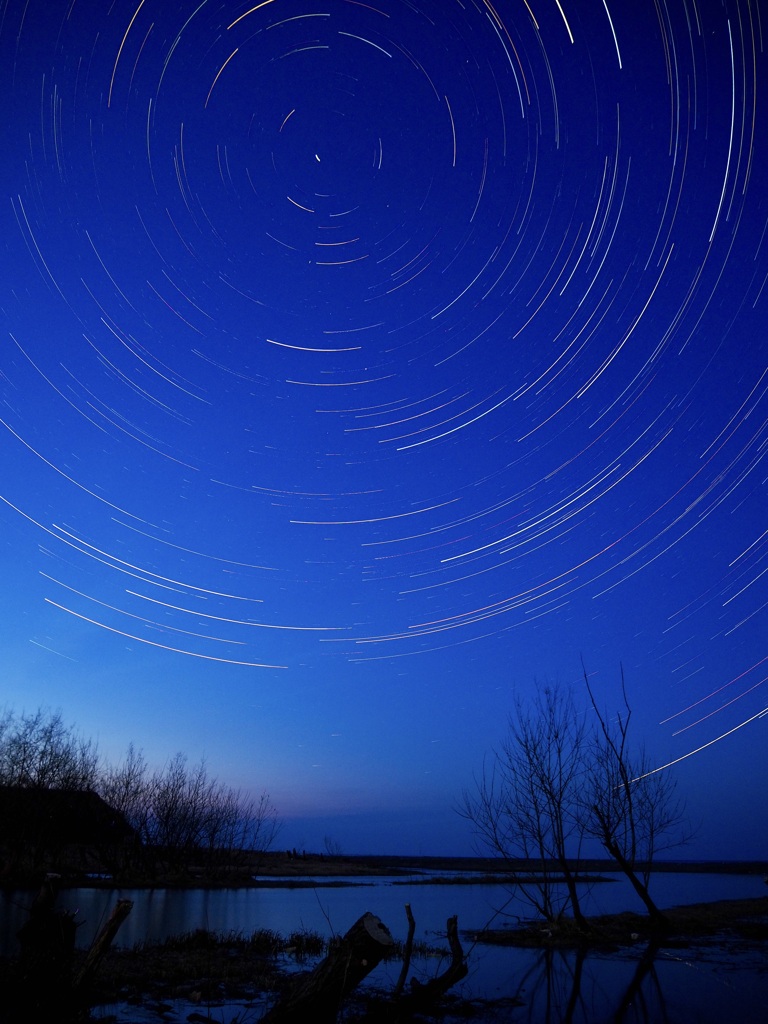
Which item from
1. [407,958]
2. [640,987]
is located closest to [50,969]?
[407,958]

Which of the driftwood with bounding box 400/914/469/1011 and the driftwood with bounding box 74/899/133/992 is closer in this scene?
the driftwood with bounding box 74/899/133/992

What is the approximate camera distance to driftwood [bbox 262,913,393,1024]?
975cm

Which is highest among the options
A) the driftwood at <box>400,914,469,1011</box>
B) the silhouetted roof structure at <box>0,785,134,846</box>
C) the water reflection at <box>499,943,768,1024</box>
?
the silhouetted roof structure at <box>0,785,134,846</box>

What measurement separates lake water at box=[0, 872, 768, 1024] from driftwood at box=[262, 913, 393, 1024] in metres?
1.98

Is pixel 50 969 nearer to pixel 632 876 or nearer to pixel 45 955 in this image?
pixel 45 955

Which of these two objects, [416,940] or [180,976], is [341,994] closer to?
[180,976]

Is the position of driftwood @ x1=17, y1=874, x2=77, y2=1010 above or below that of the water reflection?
above

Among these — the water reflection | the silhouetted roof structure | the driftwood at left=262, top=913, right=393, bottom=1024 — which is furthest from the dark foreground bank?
the silhouetted roof structure

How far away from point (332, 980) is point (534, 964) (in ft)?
32.4

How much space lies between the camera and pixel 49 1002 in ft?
33.5

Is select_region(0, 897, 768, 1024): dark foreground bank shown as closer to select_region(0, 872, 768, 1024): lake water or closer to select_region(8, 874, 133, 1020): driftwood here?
select_region(8, 874, 133, 1020): driftwood

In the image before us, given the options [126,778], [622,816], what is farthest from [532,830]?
[126,778]

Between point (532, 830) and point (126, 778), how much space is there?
136 feet

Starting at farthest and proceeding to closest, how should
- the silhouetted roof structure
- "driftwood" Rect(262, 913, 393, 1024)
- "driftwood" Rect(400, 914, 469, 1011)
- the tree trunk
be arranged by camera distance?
the silhouetted roof structure → the tree trunk → "driftwood" Rect(400, 914, 469, 1011) → "driftwood" Rect(262, 913, 393, 1024)
